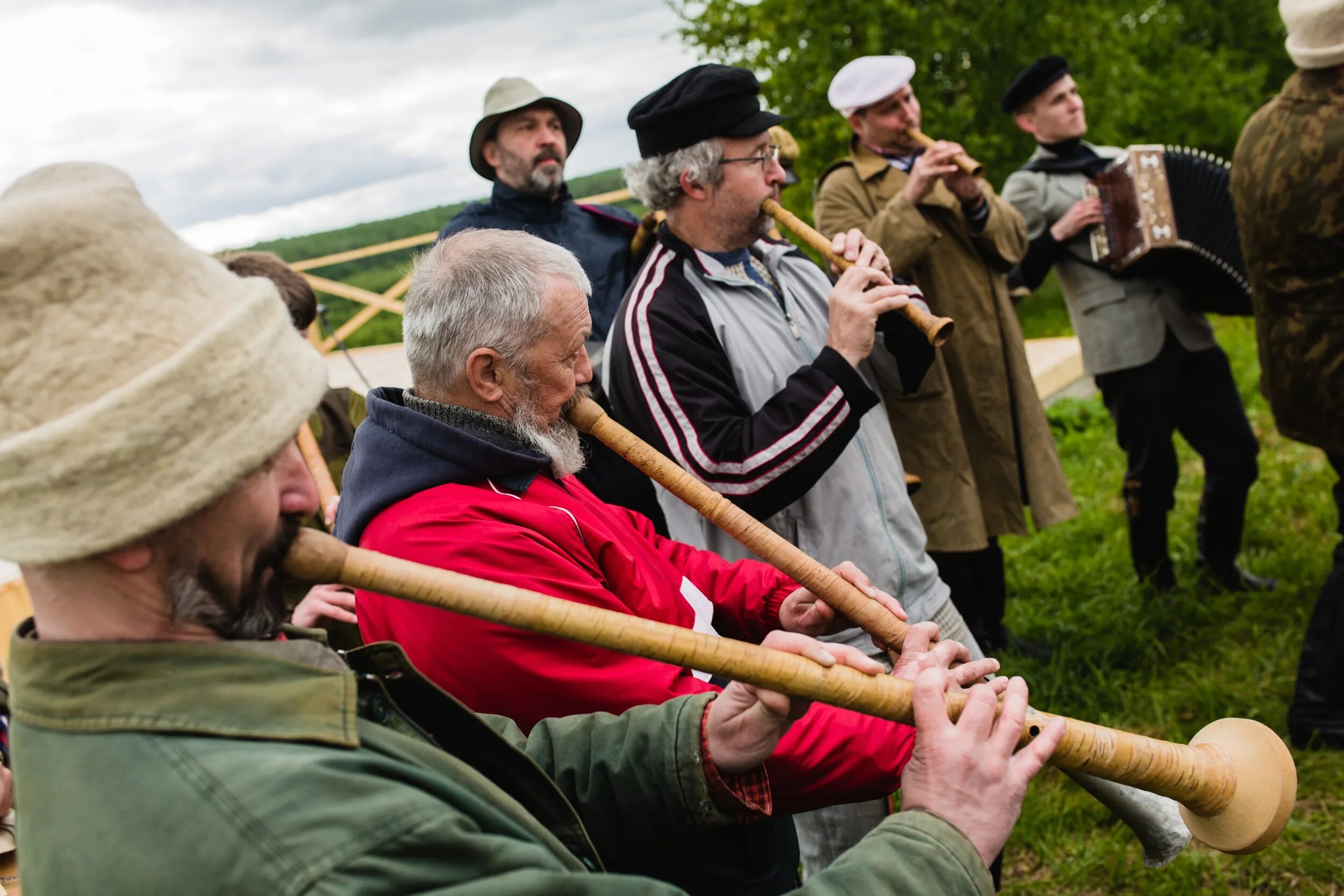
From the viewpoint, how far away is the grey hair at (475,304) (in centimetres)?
216

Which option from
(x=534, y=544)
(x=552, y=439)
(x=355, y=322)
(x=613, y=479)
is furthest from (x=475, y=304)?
(x=355, y=322)

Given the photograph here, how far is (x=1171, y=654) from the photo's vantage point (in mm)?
4367

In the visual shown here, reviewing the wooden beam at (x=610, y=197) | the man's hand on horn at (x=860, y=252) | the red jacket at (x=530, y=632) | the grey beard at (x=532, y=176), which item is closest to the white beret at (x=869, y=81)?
the grey beard at (x=532, y=176)

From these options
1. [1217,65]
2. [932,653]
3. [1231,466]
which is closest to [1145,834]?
[932,653]

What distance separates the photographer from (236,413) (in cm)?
119

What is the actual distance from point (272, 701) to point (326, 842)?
0.20 metres

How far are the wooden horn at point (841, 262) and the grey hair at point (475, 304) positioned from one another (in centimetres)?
108

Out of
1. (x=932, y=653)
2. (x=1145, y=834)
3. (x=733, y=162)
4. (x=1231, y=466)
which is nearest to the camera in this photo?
(x=932, y=653)

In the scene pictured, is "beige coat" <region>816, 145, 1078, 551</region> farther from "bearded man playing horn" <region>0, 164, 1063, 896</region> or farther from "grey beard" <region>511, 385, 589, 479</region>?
"bearded man playing horn" <region>0, 164, 1063, 896</region>

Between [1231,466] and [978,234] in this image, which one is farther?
[1231,466]

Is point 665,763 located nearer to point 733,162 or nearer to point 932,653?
point 932,653

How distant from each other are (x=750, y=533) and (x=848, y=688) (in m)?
0.80

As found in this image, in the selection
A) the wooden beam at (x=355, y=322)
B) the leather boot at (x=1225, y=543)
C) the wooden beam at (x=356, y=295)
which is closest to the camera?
the leather boot at (x=1225, y=543)

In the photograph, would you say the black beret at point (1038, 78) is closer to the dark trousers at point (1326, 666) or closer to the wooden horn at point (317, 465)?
the dark trousers at point (1326, 666)
